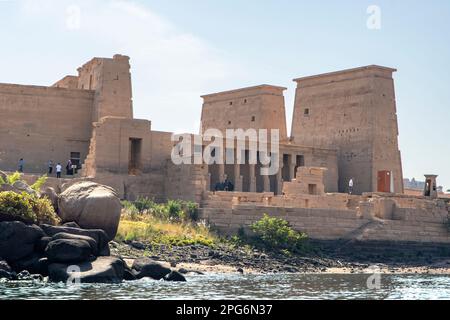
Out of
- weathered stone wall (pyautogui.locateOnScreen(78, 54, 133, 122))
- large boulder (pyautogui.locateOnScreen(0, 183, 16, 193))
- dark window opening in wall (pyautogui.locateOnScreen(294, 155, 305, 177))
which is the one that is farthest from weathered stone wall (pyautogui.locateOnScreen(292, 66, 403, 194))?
large boulder (pyautogui.locateOnScreen(0, 183, 16, 193))

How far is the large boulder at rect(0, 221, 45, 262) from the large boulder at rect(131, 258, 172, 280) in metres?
2.73

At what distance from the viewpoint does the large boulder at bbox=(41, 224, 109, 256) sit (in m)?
25.6

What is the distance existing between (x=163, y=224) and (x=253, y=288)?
9.68 meters

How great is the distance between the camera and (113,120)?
128 feet

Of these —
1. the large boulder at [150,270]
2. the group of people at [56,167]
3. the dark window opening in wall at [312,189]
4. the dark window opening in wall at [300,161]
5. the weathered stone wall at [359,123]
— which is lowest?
the large boulder at [150,270]

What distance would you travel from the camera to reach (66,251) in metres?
24.1

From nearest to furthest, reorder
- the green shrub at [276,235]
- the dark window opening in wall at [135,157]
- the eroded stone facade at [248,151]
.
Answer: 1. the green shrub at [276,235]
2. the eroded stone facade at [248,151]
3. the dark window opening in wall at [135,157]

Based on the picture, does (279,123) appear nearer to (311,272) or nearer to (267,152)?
(267,152)

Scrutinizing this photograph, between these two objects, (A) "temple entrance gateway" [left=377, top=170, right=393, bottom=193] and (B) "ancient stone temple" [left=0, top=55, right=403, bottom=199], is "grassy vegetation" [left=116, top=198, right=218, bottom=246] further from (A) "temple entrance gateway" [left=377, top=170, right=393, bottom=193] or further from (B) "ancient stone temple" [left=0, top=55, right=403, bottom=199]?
(A) "temple entrance gateway" [left=377, top=170, right=393, bottom=193]

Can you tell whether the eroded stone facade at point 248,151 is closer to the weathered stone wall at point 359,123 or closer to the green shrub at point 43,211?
the weathered stone wall at point 359,123

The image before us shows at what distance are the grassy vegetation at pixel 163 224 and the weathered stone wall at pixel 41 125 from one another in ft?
24.0

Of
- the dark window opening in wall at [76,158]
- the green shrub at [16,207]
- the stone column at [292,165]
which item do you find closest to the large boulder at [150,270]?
the green shrub at [16,207]

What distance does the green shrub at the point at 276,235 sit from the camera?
34.0 meters
